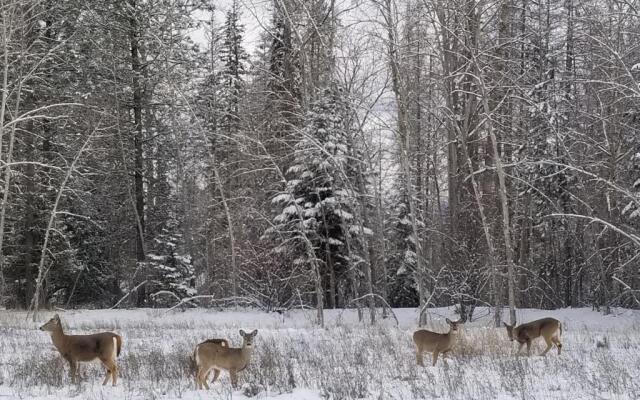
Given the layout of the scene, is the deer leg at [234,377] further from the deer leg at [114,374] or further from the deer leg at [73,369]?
the deer leg at [73,369]

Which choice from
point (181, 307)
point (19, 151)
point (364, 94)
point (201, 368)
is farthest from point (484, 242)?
point (19, 151)

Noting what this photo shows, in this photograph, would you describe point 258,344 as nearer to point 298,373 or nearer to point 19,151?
point 298,373

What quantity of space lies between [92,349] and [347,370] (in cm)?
333

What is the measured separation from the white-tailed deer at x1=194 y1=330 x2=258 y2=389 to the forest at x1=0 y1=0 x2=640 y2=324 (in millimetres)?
9979

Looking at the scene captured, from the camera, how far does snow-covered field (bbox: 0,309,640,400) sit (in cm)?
713

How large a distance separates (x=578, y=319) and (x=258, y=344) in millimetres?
11671

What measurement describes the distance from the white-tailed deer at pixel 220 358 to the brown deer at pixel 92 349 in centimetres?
109

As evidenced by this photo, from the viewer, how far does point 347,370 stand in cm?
862

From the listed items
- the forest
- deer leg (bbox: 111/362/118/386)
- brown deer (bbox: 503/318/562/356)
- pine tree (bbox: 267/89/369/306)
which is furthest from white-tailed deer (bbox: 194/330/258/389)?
pine tree (bbox: 267/89/369/306)

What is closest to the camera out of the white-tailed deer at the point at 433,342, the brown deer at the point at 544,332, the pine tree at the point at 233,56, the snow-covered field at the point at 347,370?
the snow-covered field at the point at 347,370

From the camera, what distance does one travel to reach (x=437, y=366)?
9.01m

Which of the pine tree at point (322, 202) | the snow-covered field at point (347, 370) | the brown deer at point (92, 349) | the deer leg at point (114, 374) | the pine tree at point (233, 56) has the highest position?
the pine tree at point (233, 56)

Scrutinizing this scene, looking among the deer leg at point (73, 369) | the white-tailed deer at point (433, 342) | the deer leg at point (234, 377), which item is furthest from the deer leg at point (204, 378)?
the white-tailed deer at point (433, 342)

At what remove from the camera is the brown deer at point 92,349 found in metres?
7.84
